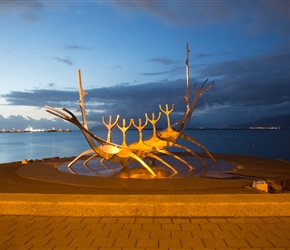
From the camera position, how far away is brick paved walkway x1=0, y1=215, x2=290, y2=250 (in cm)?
435

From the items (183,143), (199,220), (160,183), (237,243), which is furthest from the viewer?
(183,143)

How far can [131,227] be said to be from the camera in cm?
500

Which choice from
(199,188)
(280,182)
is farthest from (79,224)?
(280,182)

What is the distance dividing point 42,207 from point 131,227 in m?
1.58

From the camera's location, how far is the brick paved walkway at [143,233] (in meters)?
4.35

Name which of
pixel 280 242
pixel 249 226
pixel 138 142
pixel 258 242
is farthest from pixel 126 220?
pixel 138 142

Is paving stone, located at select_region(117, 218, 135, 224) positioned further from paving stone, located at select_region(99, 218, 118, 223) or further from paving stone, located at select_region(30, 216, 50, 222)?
paving stone, located at select_region(30, 216, 50, 222)

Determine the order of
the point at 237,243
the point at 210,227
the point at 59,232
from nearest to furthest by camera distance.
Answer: the point at 237,243, the point at 59,232, the point at 210,227

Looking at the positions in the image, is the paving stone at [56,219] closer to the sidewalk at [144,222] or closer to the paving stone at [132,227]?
the sidewalk at [144,222]

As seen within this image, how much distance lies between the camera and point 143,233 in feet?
15.6

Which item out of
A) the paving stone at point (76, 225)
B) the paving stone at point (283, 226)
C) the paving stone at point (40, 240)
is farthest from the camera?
the paving stone at point (76, 225)

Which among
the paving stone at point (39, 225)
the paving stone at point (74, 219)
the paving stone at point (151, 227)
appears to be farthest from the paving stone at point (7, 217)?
the paving stone at point (151, 227)

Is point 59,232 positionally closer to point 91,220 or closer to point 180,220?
point 91,220

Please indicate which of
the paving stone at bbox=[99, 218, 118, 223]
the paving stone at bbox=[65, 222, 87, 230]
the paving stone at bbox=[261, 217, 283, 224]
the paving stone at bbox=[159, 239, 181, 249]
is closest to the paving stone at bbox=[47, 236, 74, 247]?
the paving stone at bbox=[65, 222, 87, 230]
